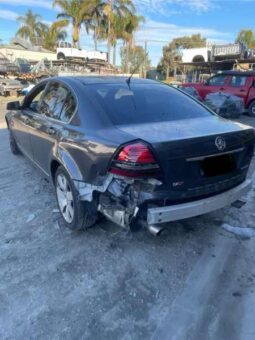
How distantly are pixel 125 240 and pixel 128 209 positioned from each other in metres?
0.78

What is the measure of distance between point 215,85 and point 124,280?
488 inches

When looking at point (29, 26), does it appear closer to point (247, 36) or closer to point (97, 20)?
point (97, 20)

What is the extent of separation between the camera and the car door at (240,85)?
12.9m

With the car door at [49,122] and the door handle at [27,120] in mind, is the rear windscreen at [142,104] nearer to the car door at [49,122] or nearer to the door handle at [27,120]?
the car door at [49,122]

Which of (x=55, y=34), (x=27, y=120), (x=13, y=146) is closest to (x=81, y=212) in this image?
(x=27, y=120)

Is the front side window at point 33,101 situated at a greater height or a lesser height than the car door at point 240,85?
greater

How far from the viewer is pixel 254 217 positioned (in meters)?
3.84

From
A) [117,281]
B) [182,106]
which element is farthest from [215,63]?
[117,281]

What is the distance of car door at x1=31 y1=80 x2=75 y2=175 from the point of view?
3.56m

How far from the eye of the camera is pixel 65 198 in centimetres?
348

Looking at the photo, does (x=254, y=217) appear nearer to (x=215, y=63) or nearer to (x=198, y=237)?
(x=198, y=237)

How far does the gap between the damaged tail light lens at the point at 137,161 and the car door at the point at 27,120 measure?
2183 mm

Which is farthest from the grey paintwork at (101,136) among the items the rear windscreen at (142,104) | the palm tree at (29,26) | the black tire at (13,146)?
the palm tree at (29,26)

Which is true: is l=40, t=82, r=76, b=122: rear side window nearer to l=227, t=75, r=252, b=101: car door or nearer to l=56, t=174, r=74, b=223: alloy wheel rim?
l=56, t=174, r=74, b=223: alloy wheel rim
